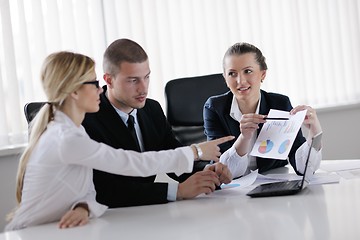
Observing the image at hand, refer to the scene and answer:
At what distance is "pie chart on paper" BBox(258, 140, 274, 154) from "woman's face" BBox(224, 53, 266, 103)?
19.5 inches

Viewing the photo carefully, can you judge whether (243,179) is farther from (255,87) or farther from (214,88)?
(214,88)

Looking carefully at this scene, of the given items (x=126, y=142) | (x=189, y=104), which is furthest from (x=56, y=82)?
(x=189, y=104)

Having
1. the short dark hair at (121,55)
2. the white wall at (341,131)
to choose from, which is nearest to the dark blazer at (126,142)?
the short dark hair at (121,55)

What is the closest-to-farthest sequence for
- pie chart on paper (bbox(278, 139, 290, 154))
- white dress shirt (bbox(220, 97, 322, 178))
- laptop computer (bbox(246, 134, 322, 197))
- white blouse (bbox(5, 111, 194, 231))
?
white blouse (bbox(5, 111, 194, 231))
laptop computer (bbox(246, 134, 322, 197))
pie chart on paper (bbox(278, 139, 290, 154))
white dress shirt (bbox(220, 97, 322, 178))

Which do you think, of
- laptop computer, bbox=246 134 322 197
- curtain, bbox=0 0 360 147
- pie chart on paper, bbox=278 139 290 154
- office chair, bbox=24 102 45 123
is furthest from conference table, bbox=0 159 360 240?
curtain, bbox=0 0 360 147

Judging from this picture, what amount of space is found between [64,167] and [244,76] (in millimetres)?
1154

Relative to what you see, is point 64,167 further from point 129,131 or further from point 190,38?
point 190,38

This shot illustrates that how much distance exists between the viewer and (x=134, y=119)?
2.76m

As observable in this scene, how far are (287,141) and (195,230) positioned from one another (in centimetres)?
69

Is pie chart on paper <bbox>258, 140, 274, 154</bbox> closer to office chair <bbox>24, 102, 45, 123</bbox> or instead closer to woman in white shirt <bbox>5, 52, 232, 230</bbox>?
woman in white shirt <bbox>5, 52, 232, 230</bbox>

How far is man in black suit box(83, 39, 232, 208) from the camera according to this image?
230 cm

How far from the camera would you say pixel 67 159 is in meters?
1.96

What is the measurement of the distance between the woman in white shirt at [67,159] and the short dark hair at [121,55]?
0.55 m

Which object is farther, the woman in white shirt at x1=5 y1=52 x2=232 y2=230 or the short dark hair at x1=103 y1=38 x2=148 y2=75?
the short dark hair at x1=103 y1=38 x2=148 y2=75
